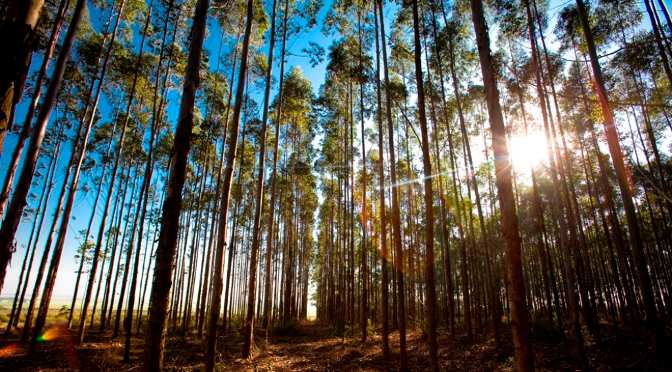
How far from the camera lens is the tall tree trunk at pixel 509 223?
3201 millimetres

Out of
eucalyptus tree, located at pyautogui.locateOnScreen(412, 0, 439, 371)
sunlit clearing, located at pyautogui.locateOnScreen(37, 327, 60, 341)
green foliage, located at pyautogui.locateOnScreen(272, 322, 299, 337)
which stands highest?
eucalyptus tree, located at pyautogui.locateOnScreen(412, 0, 439, 371)

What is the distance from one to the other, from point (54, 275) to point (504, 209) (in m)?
11.9

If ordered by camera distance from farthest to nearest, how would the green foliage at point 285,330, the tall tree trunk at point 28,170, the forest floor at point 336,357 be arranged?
the green foliage at point 285,330
the forest floor at point 336,357
the tall tree trunk at point 28,170

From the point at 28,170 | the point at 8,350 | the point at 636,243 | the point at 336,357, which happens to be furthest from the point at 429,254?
the point at 8,350

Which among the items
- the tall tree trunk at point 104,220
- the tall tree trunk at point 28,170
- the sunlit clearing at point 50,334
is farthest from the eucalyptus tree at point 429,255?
the sunlit clearing at point 50,334

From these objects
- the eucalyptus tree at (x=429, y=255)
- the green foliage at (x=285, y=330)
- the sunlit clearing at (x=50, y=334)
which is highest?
the eucalyptus tree at (x=429, y=255)

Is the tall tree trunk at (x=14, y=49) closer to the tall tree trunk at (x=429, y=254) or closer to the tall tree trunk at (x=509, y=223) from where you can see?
the tall tree trunk at (x=509, y=223)

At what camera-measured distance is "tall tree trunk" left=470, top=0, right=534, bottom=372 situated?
3.20 metres

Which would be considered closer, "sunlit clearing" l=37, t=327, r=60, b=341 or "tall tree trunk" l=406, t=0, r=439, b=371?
"tall tree trunk" l=406, t=0, r=439, b=371

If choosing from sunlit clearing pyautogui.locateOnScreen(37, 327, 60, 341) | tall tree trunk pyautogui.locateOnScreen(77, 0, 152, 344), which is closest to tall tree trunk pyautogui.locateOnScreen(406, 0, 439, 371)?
tall tree trunk pyautogui.locateOnScreen(77, 0, 152, 344)

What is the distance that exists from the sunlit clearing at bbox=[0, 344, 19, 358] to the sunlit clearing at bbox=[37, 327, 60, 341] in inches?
26.7

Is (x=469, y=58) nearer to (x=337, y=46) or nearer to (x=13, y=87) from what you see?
(x=337, y=46)

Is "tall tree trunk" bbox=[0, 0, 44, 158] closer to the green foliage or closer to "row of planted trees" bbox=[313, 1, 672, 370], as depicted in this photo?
"row of planted trees" bbox=[313, 1, 672, 370]

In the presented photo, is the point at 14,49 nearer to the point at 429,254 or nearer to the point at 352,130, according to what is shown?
the point at 429,254
